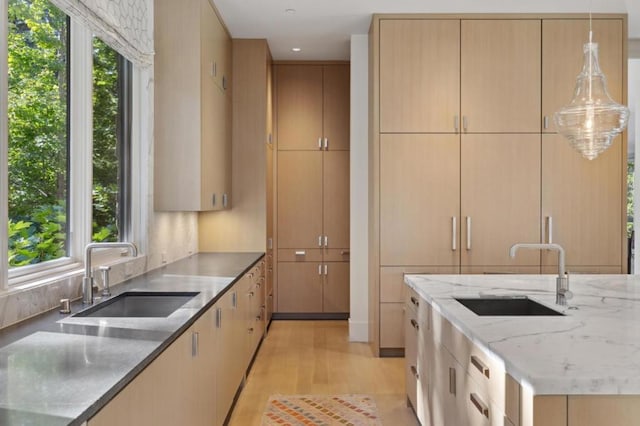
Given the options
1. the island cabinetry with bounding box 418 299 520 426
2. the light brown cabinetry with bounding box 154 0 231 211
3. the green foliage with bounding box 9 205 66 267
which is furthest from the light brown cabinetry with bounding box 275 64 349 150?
the green foliage with bounding box 9 205 66 267

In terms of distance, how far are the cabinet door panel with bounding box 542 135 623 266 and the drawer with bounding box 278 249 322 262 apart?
2.43m

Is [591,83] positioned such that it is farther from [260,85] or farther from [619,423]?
Answer: [260,85]

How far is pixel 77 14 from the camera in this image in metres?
2.49

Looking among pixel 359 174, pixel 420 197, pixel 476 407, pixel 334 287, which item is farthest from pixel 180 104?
pixel 334 287

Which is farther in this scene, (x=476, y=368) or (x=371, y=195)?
(x=371, y=195)

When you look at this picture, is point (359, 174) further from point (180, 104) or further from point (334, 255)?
point (180, 104)

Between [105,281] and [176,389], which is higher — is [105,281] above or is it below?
above

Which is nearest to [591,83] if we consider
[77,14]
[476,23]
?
[476,23]

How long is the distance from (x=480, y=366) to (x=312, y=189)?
13.9 ft

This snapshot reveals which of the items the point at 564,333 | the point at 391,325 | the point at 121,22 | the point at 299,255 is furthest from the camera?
the point at 299,255

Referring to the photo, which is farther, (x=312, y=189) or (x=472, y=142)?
(x=312, y=189)

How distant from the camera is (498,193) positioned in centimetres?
446

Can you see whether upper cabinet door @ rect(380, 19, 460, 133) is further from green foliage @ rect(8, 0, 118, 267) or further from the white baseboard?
green foliage @ rect(8, 0, 118, 267)

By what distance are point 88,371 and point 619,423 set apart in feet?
4.69
